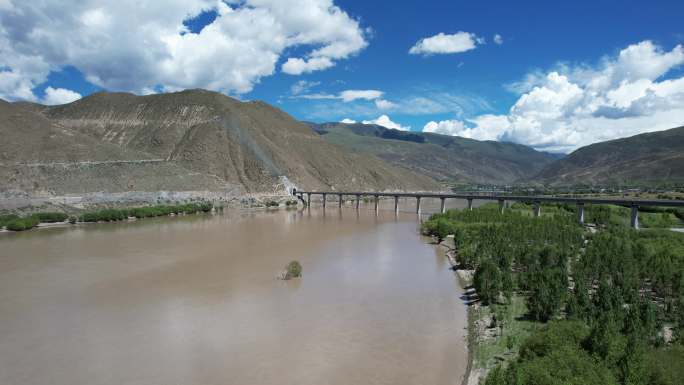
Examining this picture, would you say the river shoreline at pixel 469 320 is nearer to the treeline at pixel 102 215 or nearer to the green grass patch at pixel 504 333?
the green grass patch at pixel 504 333

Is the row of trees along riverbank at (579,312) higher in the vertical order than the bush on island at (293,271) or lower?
higher

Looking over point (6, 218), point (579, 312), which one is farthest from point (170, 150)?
point (579, 312)

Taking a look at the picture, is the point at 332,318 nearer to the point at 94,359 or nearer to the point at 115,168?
the point at 94,359

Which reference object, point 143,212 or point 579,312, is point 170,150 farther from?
point 579,312

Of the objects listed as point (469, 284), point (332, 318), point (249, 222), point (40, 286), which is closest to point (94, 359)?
point (332, 318)

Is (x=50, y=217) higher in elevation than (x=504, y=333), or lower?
higher

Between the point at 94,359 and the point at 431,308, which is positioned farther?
the point at 431,308

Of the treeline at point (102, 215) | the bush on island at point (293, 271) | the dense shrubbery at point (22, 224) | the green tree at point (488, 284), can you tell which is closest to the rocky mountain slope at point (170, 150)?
the treeline at point (102, 215)
